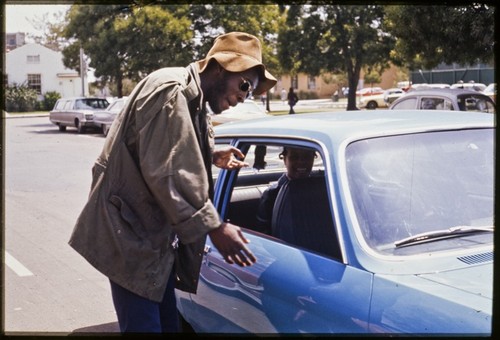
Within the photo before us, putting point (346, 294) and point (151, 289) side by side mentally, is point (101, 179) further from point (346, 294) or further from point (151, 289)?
point (346, 294)

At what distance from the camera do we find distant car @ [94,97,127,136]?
24.6 metres

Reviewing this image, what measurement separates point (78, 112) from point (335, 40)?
11.3m

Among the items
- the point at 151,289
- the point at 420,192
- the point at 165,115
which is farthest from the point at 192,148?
the point at 420,192

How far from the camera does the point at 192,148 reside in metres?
2.41

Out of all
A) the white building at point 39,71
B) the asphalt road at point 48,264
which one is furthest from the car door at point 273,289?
the white building at point 39,71

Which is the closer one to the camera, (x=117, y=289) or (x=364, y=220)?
(x=117, y=289)

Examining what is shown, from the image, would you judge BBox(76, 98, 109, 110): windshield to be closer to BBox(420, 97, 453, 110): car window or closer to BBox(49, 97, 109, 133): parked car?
BBox(49, 97, 109, 133): parked car

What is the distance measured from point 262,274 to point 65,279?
3804mm

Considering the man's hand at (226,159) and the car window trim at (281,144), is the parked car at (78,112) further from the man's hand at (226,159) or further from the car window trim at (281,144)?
the man's hand at (226,159)

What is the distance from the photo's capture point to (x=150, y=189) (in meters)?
2.42

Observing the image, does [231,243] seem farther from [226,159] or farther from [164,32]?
[164,32]

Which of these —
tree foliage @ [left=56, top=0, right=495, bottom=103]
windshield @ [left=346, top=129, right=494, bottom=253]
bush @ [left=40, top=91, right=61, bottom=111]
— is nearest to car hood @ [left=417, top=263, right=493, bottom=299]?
windshield @ [left=346, top=129, right=494, bottom=253]

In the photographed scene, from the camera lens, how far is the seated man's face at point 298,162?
3473 mm

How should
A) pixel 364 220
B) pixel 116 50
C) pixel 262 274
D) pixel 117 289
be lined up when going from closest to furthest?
1. pixel 117 289
2. pixel 364 220
3. pixel 262 274
4. pixel 116 50
